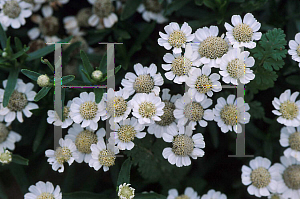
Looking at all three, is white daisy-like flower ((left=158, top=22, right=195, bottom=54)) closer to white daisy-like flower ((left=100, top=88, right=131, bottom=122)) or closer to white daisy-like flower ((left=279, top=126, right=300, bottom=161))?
white daisy-like flower ((left=100, top=88, right=131, bottom=122))

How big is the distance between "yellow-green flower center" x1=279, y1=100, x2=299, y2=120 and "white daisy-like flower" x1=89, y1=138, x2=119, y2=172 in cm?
133

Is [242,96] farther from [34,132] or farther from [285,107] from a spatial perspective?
[34,132]

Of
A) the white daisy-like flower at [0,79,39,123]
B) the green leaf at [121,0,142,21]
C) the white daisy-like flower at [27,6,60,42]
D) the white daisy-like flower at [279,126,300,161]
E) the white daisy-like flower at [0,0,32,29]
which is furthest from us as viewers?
the white daisy-like flower at [27,6,60,42]

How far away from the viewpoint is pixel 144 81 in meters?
2.22

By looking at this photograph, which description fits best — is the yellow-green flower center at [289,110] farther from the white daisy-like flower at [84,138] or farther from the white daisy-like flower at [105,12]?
the white daisy-like flower at [105,12]

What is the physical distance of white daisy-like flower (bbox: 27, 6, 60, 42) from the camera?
10.5ft

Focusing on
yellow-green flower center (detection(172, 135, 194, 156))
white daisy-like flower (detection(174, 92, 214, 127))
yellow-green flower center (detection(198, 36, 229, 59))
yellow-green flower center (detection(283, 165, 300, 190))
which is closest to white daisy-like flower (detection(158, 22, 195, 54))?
yellow-green flower center (detection(198, 36, 229, 59))

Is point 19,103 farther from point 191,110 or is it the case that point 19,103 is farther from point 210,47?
point 210,47

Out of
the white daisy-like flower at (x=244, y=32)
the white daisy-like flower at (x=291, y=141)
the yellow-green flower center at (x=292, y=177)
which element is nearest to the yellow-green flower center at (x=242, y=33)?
the white daisy-like flower at (x=244, y=32)

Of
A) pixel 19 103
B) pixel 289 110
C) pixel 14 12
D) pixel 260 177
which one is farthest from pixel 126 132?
pixel 14 12

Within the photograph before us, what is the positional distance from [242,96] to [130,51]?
117 centimetres

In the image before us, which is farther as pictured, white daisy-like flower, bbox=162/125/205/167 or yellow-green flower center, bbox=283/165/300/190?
yellow-green flower center, bbox=283/165/300/190

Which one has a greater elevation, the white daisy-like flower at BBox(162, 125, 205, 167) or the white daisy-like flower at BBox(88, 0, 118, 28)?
the white daisy-like flower at BBox(88, 0, 118, 28)

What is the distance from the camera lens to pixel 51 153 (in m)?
2.35
